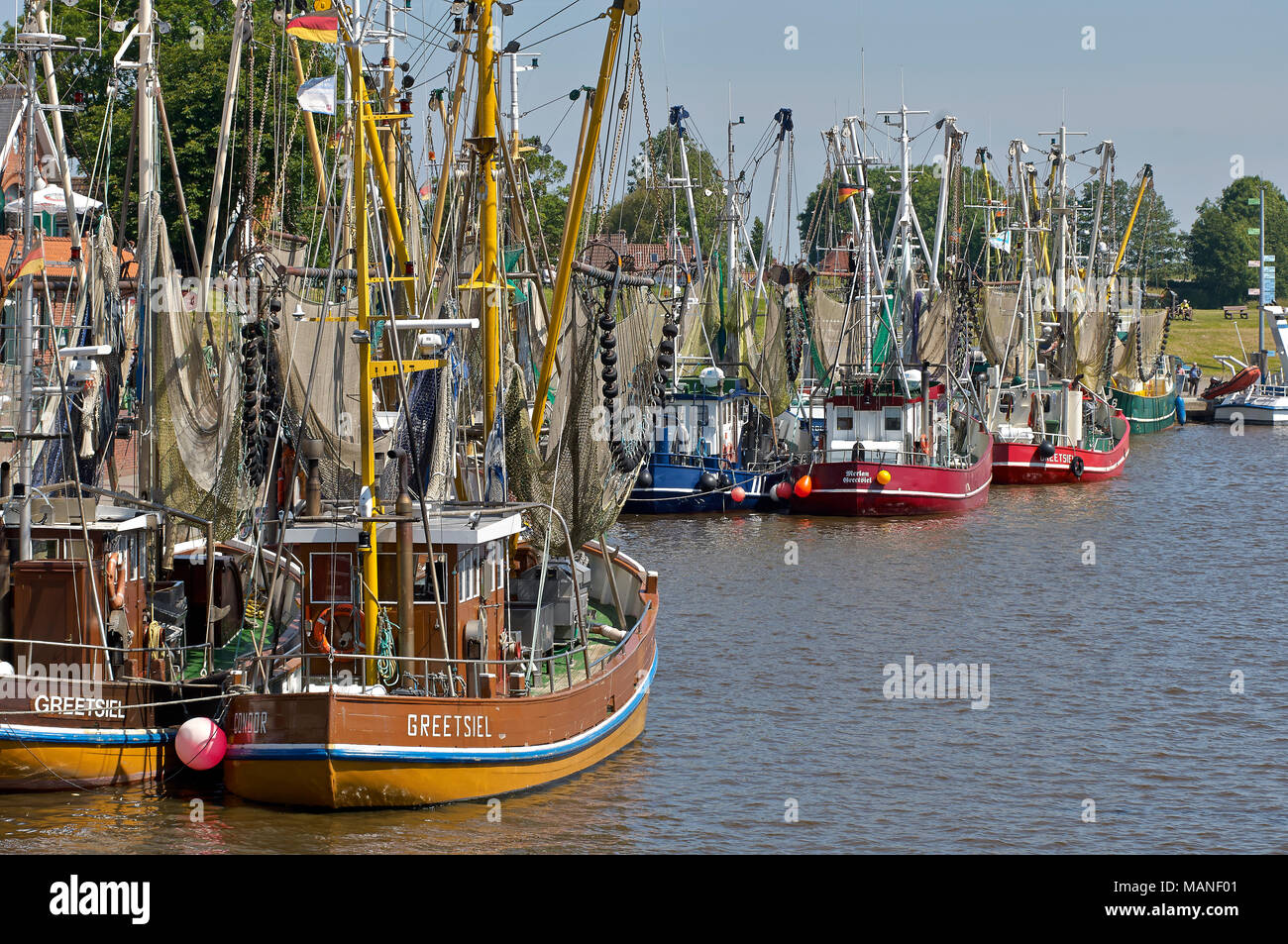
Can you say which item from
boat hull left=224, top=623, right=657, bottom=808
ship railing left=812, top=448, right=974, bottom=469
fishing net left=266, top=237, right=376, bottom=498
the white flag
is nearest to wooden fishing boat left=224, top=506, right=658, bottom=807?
boat hull left=224, top=623, right=657, bottom=808

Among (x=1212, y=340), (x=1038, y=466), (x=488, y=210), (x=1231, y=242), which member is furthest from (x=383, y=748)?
(x=1231, y=242)

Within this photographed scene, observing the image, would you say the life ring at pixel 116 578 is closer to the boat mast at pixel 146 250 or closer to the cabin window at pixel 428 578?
the boat mast at pixel 146 250

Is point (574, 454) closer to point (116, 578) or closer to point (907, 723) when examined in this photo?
point (907, 723)

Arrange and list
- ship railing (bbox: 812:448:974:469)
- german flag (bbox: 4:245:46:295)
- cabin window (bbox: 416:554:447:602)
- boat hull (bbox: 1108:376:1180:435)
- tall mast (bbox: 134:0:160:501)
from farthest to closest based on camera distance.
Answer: boat hull (bbox: 1108:376:1180:435), ship railing (bbox: 812:448:974:469), tall mast (bbox: 134:0:160:501), german flag (bbox: 4:245:46:295), cabin window (bbox: 416:554:447:602)

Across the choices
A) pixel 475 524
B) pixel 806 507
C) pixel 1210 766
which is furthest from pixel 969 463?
pixel 475 524

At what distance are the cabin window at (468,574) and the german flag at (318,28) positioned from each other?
7160 mm

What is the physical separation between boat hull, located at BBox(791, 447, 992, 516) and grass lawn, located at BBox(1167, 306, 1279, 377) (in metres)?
Answer: 74.6

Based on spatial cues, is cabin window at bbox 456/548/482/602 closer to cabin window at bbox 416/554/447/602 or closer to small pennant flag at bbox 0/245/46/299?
cabin window at bbox 416/554/447/602

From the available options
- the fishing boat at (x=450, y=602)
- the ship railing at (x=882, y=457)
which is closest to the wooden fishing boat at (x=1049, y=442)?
the ship railing at (x=882, y=457)

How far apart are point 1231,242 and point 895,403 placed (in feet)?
416

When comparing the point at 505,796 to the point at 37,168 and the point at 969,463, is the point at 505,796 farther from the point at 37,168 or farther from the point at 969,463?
the point at 969,463

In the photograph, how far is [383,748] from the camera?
2189 centimetres

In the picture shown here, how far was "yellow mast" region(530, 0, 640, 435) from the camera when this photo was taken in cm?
2820
